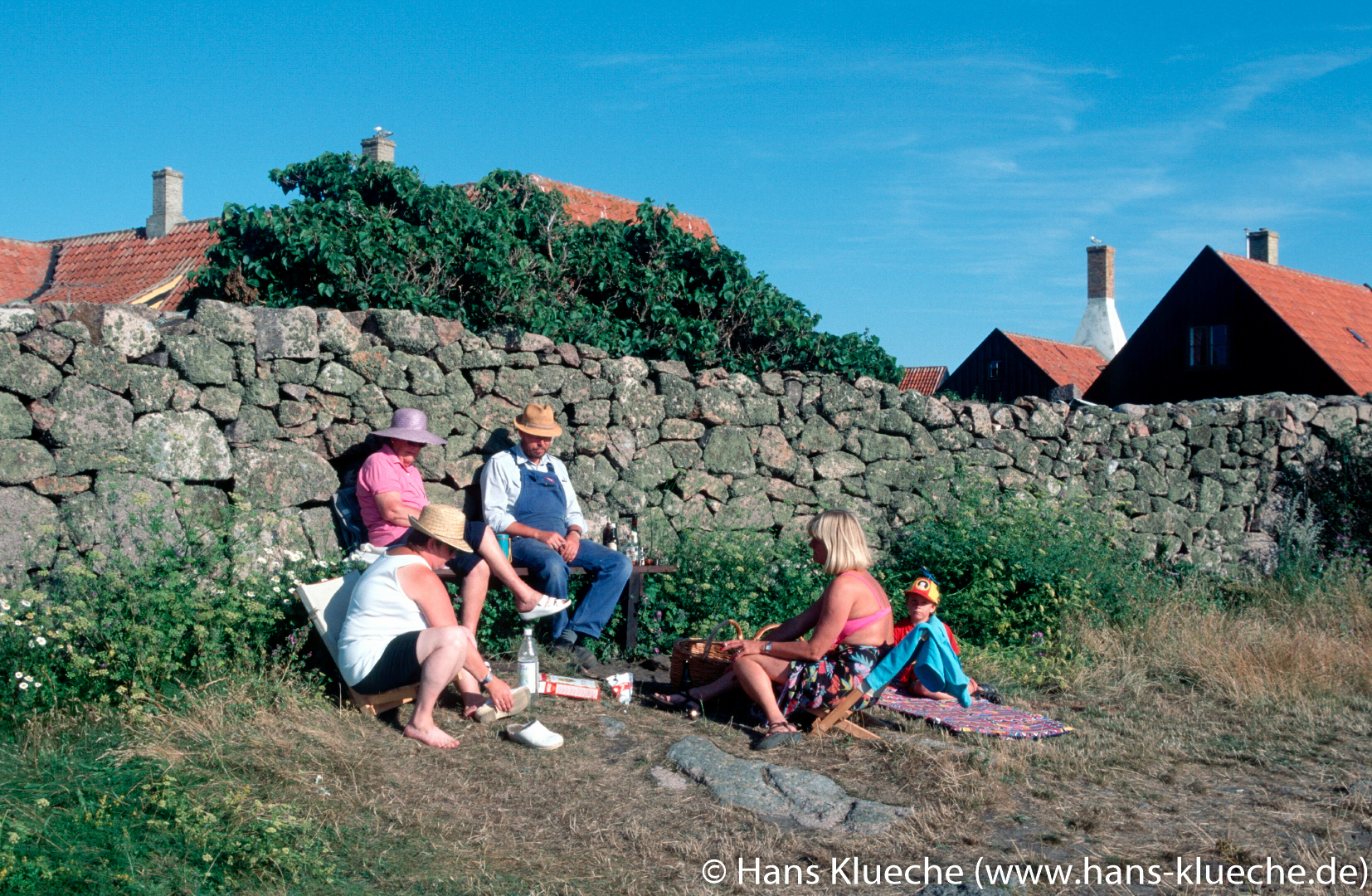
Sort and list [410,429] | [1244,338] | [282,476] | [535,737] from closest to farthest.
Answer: [535,737], [282,476], [410,429], [1244,338]

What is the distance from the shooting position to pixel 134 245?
53.1 feet

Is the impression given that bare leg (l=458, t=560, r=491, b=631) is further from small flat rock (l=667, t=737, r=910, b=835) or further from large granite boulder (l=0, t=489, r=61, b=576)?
large granite boulder (l=0, t=489, r=61, b=576)

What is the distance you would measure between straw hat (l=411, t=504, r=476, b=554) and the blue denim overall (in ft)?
3.96

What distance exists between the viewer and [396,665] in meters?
4.68

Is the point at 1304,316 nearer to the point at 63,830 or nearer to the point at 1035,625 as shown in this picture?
the point at 1035,625

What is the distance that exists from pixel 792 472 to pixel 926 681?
2.84m

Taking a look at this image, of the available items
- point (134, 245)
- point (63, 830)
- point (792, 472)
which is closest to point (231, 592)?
point (63, 830)

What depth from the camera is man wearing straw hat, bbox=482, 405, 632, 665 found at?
20.1 feet

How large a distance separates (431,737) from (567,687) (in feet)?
3.30

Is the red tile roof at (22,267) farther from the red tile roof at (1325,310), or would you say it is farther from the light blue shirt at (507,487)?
the red tile roof at (1325,310)

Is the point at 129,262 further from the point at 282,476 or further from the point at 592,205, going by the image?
the point at 282,476

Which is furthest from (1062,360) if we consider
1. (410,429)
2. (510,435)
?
(410,429)

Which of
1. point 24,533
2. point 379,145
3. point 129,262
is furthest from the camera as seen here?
point 129,262

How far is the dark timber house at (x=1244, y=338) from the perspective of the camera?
53.8 ft
